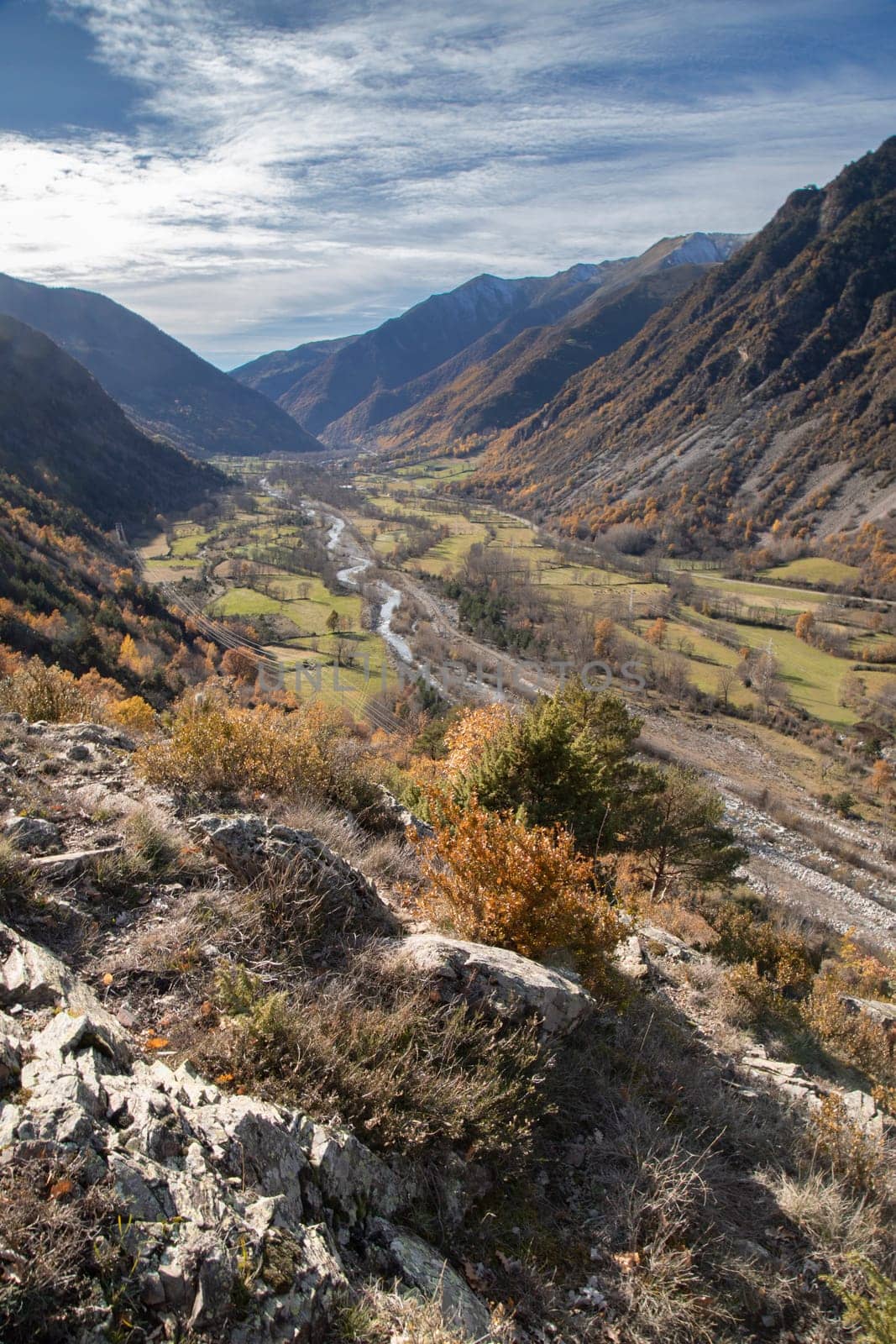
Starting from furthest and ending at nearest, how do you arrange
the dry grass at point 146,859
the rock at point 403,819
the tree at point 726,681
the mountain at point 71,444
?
the mountain at point 71,444 < the tree at point 726,681 < the rock at point 403,819 < the dry grass at point 146,859

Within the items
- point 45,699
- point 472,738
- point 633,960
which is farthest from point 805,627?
point 45,699

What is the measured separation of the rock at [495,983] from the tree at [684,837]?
529 inches

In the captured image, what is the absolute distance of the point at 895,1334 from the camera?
416cm

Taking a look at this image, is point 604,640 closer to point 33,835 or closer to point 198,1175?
point 33,835

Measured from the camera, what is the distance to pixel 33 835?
628 cm

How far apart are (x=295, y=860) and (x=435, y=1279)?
3528 millimetres

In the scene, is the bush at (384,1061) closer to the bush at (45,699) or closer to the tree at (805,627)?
the bush at (45,699)

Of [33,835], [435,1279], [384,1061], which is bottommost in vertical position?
[435,1279]

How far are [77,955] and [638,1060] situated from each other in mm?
5543

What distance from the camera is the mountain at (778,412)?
5281 inches

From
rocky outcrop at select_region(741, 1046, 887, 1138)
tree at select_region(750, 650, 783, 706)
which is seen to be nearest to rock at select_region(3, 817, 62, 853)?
rocky outcrop at select_region(741, 1046, 887, 1138)

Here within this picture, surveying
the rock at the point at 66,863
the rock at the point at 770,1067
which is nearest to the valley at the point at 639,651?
the rock at the point at 770,1067

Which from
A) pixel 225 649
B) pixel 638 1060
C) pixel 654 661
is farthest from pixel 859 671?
pixel 638 1060

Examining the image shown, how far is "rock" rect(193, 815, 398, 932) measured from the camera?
6586 millimetres
